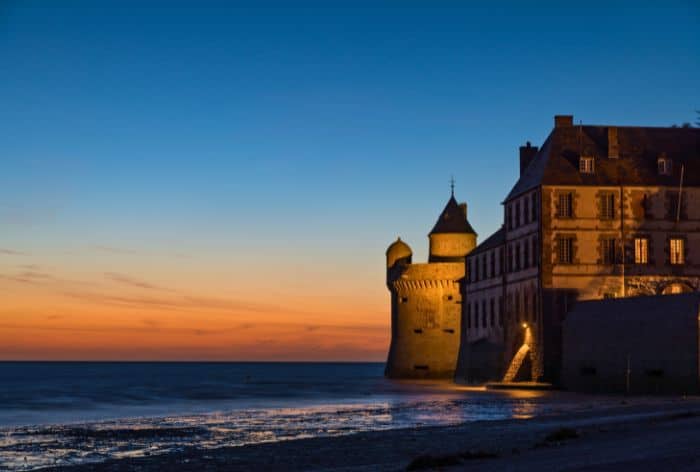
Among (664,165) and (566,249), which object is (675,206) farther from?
(566,249)

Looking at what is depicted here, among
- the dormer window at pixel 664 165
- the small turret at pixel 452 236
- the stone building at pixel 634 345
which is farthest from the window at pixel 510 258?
the small turret at pixel 452 236

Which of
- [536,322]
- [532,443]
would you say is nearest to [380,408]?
[536,322]

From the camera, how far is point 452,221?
9769 cm

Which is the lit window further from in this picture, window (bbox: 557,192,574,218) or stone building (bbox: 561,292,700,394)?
stone building (bbox: 561,292,700,394)

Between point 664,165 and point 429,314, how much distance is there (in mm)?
33423

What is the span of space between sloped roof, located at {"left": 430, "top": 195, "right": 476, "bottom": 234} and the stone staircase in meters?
32.5

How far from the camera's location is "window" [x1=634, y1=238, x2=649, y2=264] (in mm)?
62500

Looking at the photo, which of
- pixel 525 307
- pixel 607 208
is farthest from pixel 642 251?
pixel 525 307

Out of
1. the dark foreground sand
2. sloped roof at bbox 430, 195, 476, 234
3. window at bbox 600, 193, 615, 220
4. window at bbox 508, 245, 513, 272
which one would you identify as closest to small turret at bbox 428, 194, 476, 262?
sloped roof at bbox 430, 195, 476, 234

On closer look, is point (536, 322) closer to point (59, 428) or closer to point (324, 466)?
point (59, 428)

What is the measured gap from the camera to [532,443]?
28.3 meters

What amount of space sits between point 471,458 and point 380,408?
28.6m

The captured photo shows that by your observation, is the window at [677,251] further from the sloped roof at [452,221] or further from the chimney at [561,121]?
the sloped roof at [452,221]

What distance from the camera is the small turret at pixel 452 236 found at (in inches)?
3799
